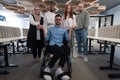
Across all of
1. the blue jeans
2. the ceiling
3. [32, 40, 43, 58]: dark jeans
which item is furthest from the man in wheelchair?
the ceiling

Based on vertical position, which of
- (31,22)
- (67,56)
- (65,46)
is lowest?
(67,56)

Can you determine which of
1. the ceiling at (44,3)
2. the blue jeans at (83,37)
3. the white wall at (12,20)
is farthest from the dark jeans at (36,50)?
the white wall at (12,20)

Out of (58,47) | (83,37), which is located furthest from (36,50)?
(83,37)

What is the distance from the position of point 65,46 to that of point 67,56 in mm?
189

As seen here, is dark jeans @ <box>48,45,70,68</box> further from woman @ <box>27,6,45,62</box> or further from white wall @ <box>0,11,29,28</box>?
white wall @ <box>0,11,29,28</box>

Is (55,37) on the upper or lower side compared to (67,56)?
upper

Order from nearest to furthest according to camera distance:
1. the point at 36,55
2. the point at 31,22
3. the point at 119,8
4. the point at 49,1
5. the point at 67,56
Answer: the point at 67,56 < the point at 31,22 < the point at 36,55 < the point at 49,1 < the point at 119,8

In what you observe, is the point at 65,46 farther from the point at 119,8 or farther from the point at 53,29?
the point at 119,8

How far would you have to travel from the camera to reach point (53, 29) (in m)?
2.79

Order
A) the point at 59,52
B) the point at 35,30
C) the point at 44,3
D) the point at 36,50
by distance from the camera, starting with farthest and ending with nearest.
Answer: the point at 44,3
the point at 36,50
the point at 35,30
the point at 59,52

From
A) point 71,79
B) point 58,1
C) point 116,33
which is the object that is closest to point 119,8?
point 58,1

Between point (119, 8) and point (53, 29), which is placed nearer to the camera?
point (53, 29)

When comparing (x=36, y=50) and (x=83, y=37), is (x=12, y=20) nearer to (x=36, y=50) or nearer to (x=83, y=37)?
(x=36, y=50)

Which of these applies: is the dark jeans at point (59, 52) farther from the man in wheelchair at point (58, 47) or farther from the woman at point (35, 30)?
the woman at point (35, 30)
